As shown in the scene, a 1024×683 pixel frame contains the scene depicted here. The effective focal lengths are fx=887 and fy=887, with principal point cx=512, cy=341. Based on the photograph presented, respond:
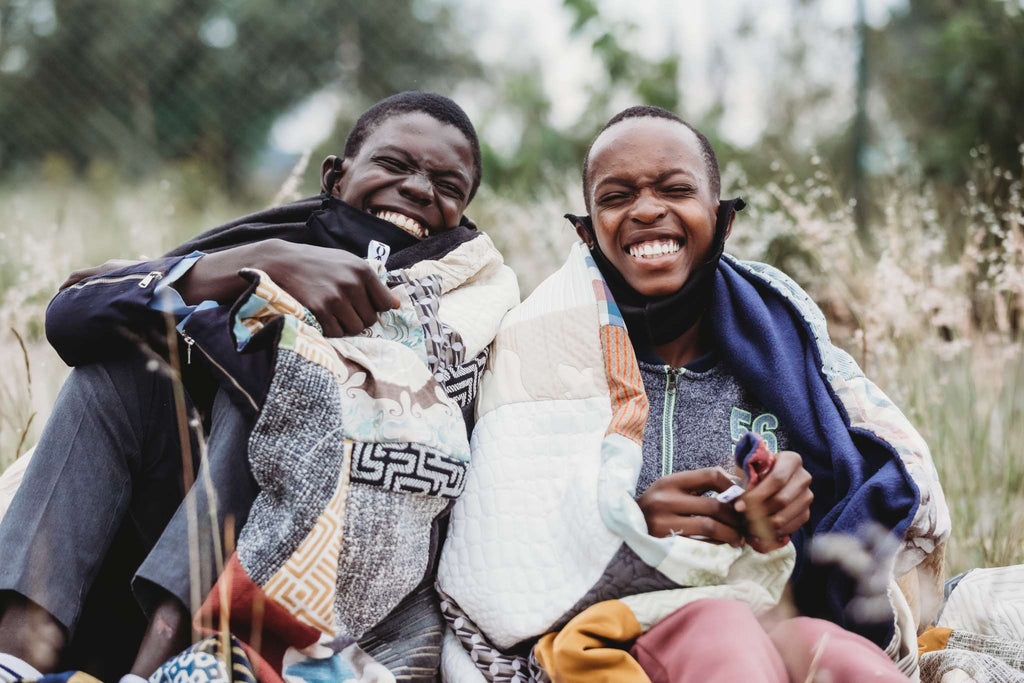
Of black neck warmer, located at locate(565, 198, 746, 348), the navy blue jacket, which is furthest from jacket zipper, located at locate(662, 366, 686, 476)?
the navy blue jacket

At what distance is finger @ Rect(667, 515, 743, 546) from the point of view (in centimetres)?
180

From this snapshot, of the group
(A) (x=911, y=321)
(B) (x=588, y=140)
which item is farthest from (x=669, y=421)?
(B) (x=588, y=140)

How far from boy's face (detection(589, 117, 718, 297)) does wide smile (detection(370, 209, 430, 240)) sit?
490mm

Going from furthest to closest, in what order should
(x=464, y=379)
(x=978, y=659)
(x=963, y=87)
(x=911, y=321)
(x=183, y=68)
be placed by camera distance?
(x=183, y=68) → (x=963, y=87) → (x=911, y=321) → (x=464, y=379) → (x=978, y=659)

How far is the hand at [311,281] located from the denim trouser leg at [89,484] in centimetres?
23

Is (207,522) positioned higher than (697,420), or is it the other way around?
(697,420)

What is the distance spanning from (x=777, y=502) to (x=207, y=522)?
3.67 ft

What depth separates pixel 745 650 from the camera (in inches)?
62.1

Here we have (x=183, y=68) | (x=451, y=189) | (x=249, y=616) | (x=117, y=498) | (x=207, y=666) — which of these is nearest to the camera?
(x=207, y=666)

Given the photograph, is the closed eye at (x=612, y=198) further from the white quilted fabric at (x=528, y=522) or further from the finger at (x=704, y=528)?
the finger at (x=704, y=528)

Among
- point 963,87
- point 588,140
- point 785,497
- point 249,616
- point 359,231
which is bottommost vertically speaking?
point 249,616

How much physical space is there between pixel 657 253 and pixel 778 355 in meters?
0.39

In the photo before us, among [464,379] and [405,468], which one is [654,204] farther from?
[405,468]

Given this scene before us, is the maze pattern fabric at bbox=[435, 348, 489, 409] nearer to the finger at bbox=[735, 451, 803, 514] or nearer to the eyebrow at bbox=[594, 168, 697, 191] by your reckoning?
the eyebrow at bbox=[594, 168, 697, 191]
